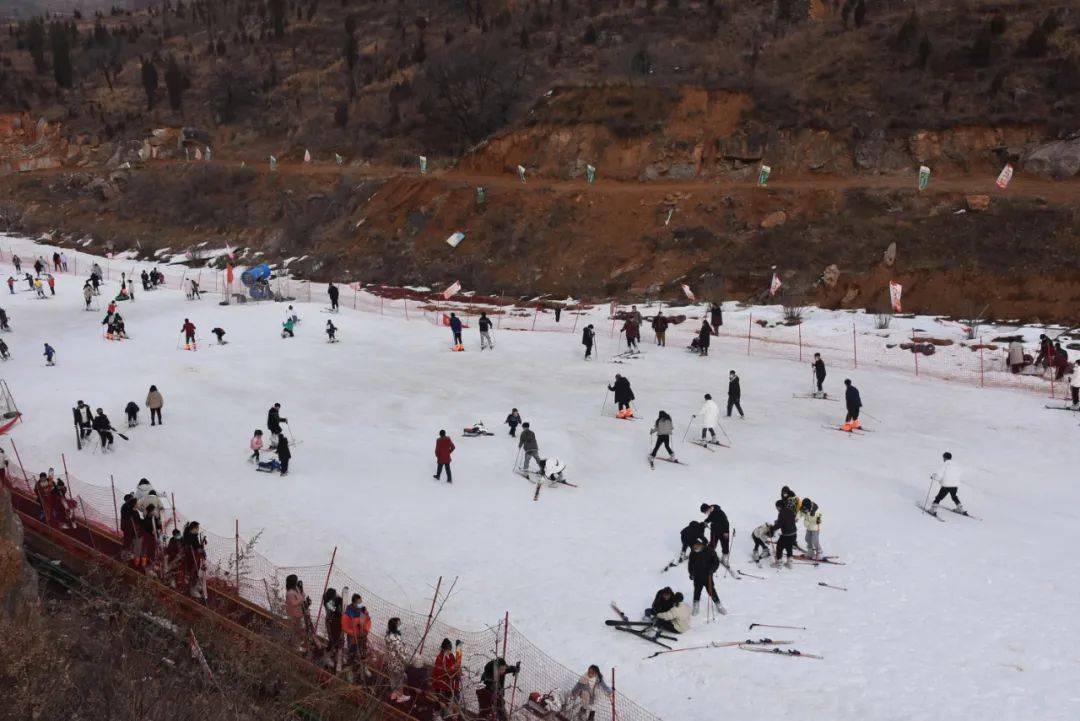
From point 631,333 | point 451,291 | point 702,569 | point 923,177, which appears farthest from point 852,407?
point 923,177

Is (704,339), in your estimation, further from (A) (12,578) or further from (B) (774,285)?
(A) (12,578)

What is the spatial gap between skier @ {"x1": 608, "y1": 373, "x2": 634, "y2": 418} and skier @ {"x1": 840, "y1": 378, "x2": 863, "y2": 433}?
5.62 meters

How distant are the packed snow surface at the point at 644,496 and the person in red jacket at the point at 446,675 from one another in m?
2.00

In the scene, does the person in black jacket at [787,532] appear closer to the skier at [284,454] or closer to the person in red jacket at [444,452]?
the person in red jacket at [444,452]

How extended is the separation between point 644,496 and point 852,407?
23.1 feet

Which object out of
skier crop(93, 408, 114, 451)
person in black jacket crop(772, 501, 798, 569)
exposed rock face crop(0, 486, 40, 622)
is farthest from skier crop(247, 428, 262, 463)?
person in black jacket crop(772, 501, 798, 569)

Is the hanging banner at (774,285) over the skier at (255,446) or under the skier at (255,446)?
over

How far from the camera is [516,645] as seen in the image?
487 inches

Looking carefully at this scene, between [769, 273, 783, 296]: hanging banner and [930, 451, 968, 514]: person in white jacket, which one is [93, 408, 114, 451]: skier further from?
[769, 273, 783, 296]: hanging banner

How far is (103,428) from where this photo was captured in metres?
20.4

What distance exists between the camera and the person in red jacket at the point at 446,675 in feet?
34.8

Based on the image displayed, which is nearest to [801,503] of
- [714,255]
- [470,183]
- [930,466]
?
[930,466]

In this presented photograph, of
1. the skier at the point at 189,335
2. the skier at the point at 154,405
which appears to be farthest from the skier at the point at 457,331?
the skier at the point at 154,405

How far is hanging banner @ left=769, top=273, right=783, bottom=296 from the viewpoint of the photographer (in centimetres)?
3403
